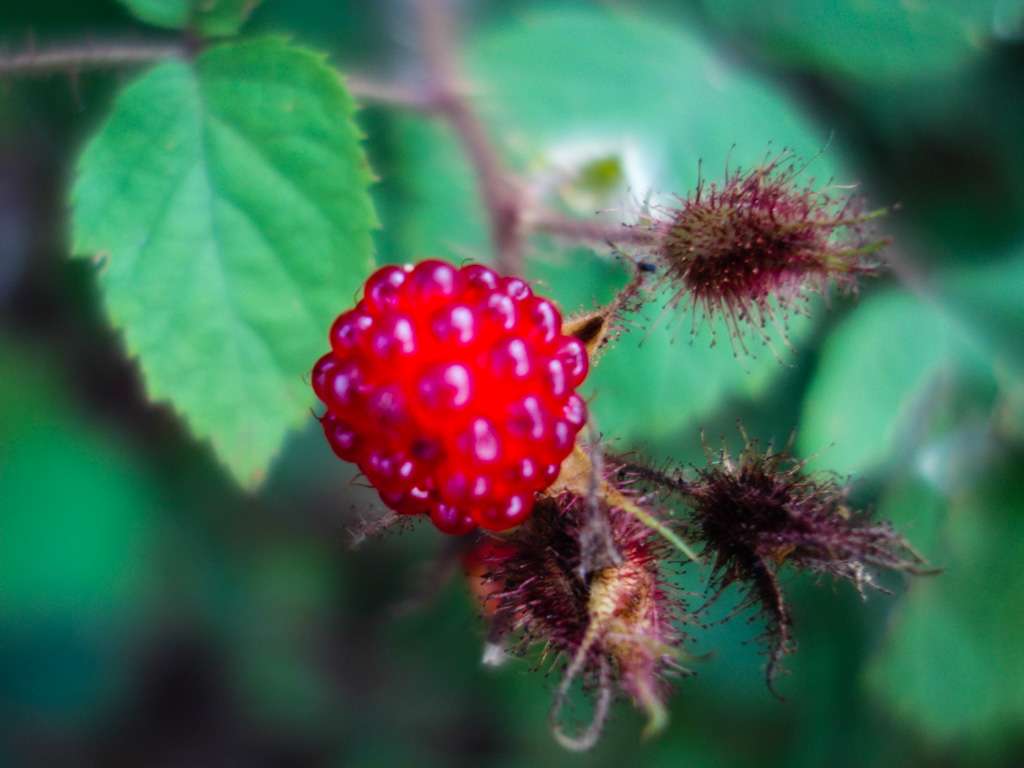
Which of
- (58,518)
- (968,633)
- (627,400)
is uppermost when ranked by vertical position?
(627,400)

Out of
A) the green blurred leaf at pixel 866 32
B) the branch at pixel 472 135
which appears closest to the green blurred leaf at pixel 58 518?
the branch at pixel 472 135

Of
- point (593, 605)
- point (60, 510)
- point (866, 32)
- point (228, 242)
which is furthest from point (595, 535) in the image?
point (60, 510)

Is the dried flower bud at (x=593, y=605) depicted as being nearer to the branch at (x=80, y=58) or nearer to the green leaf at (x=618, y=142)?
the green leaf at (x=618, y=142)

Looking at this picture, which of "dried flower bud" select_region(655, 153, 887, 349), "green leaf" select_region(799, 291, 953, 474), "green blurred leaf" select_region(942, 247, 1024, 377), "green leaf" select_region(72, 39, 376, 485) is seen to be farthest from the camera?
"green blurred leaf" select_region(942, 247, 1024, 377)

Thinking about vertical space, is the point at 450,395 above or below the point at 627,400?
above

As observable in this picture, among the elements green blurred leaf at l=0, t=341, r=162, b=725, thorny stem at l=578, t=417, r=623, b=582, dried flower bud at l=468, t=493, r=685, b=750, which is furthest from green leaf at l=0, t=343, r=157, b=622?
thorny stem at l=578, t=417, r=623, b=582

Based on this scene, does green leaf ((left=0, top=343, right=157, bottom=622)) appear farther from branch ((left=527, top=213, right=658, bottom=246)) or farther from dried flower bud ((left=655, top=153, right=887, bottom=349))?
dried flower bud ((left=655, top=153, right=887, bottom=349))

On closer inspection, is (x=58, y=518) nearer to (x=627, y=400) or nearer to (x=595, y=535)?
(x=627, y=400)
